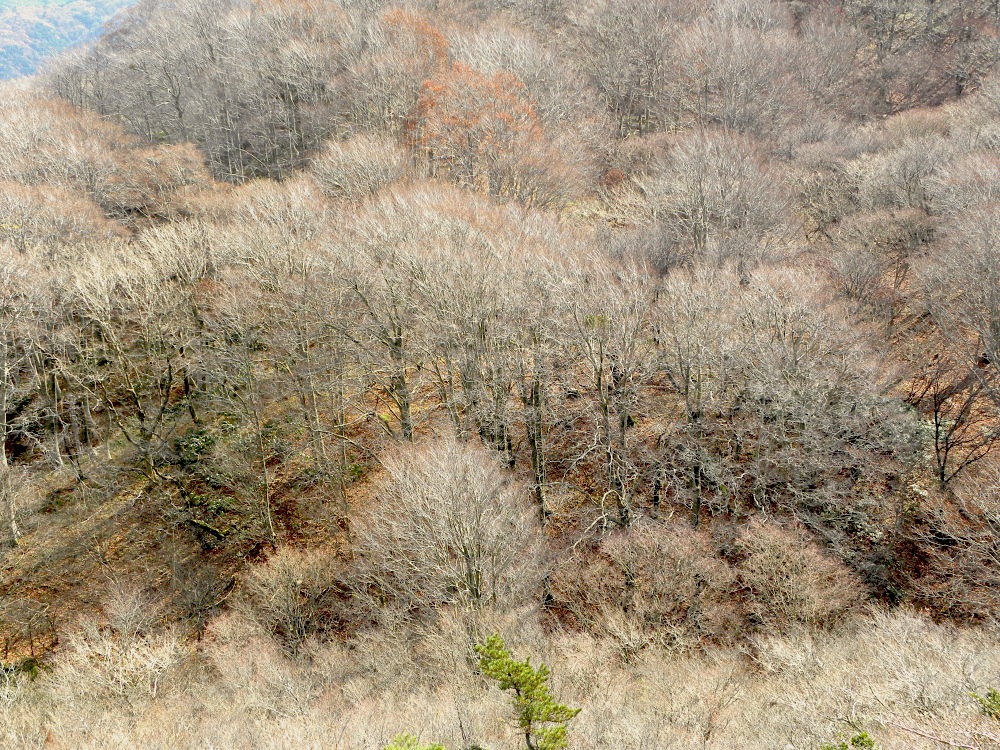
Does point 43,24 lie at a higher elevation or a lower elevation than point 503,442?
higher

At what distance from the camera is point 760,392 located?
1842 cm

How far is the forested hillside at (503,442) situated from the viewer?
Answer: 1411 cm

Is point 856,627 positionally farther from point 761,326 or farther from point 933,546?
point 761,326

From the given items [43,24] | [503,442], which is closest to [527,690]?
[503,442]

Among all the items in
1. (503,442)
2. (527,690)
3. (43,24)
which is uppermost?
(43,24)

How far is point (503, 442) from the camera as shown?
21312 mm

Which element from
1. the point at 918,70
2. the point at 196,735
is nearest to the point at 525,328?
the point at 196,735

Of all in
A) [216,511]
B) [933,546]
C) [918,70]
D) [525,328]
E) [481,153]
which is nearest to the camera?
[933,546]

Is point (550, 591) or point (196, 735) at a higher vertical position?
point (196, 735)

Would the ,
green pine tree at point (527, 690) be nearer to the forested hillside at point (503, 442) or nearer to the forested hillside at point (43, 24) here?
the forested hillside at point (503, 442)

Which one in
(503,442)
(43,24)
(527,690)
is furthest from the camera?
(43,24)

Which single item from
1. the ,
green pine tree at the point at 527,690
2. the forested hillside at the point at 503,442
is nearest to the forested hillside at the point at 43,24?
the forested hillside at the point at 503,442

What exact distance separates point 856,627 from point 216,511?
74.1ft

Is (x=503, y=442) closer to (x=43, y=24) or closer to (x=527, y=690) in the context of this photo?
(x=527, y=690)
